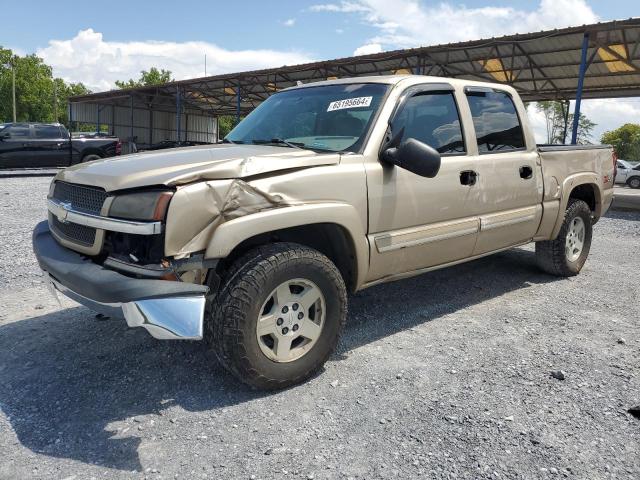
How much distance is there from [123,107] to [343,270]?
4255 centimetres

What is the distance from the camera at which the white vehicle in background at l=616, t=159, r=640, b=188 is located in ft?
87.2

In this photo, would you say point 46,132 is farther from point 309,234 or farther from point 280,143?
point 309,234

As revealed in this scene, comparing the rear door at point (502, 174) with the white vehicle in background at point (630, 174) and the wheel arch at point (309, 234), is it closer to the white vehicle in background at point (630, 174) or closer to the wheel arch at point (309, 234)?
the wheel arch at point (309, 234)

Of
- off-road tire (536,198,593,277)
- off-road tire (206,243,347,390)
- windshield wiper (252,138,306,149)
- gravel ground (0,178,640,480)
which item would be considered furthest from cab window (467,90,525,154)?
off-road tire (206,243,347,390)

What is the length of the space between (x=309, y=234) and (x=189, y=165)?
0.92 metres

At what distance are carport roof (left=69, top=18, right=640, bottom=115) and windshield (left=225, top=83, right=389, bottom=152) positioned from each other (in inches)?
434

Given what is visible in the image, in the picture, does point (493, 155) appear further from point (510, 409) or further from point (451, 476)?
point (451, 476)

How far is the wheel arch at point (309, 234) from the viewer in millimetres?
2637

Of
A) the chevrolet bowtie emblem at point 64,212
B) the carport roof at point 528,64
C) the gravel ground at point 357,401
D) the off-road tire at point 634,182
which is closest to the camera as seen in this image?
the gravel ground at point 357,401

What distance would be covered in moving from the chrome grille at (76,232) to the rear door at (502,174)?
278 centimetres

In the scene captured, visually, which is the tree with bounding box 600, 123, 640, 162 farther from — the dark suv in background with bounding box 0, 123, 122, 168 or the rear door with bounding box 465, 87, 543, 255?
the rear door with bounding box 465, 87, 543, 255

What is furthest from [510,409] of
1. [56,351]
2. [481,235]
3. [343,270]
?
[56,351]

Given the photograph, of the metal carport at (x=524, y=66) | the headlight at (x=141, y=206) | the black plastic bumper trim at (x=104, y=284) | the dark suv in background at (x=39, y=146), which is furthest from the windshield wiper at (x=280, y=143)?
the dark suv in background at (x=39, y=146)

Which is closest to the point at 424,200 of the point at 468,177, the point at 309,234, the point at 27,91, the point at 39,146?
the point at 468,177
